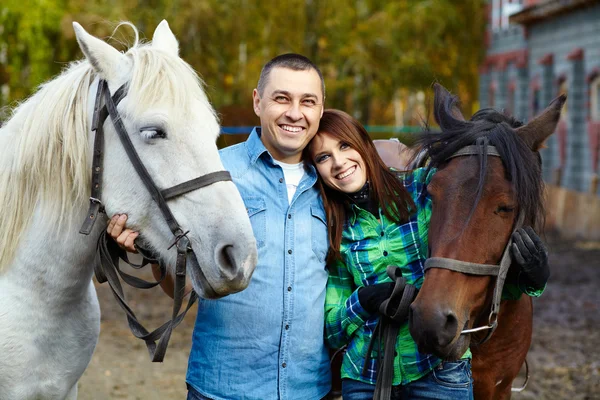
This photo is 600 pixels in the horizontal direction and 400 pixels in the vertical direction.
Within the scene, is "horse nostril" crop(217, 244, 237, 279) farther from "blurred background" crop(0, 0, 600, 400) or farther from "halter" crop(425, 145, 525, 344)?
"blurred background" crop(0, 0, 600, 400)

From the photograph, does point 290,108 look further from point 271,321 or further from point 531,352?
point 531,352

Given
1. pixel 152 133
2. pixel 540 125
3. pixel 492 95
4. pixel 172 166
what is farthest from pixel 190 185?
pixel 492 95

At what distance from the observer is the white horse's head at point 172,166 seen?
86.0 inches

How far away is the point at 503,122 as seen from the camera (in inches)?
108

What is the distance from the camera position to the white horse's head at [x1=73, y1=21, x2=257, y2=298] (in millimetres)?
2186

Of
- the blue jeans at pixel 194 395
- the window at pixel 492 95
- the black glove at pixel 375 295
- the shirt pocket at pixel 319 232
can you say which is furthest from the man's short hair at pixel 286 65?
the window at pixel 492 95

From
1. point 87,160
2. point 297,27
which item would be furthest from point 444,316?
point 297,27

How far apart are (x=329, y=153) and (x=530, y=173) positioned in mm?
759

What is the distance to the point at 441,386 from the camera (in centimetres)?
254

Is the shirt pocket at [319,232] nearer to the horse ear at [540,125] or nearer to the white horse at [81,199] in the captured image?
the white horse at [81,199]

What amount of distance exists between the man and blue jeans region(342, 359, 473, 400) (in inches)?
10.9

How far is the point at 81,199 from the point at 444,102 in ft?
4.93

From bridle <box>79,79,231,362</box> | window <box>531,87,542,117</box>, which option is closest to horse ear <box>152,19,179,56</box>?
bridle <box>79,79,231,362</box>

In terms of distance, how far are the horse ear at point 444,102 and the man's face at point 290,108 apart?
0.54 m
